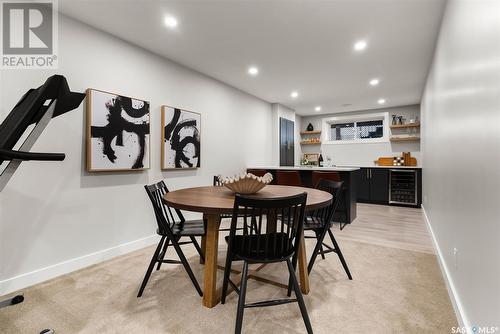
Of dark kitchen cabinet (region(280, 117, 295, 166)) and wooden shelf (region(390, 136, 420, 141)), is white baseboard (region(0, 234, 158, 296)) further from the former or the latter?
wooden shelf (region(390, 136, 420, 141))

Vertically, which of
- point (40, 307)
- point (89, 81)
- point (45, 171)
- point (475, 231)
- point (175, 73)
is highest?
point (175, 73)

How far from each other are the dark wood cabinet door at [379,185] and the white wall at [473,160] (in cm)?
399

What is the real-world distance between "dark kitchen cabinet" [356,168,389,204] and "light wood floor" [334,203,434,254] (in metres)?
0.58

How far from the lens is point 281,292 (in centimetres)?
201

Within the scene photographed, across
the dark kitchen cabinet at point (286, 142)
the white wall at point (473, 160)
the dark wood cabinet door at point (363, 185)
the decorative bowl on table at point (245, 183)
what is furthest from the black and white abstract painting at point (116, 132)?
the dark wood cabinet door at point (363, 185)

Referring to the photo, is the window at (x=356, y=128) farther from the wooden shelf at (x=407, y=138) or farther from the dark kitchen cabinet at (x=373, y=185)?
the dark kitchen cabinet at (x=373, y=185)

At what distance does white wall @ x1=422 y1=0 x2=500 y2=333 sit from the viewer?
3.53 ft

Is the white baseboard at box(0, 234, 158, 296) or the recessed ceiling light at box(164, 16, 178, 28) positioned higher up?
the recessed ceiling light at box(164, 16, 178, 28)

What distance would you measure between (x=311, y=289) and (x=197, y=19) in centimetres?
267

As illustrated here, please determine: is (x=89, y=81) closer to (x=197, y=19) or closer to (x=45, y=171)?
(x=45, y=171)

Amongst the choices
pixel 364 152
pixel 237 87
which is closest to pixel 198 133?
pixel 237 87

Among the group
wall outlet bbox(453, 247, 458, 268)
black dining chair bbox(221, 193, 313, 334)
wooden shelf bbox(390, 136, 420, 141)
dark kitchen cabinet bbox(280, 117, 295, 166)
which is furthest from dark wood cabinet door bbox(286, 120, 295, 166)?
black dining chair bbox(221, 193, 313, 334)

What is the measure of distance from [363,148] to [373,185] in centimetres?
127

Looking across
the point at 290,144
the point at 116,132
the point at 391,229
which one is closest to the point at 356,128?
the point at 290,144
